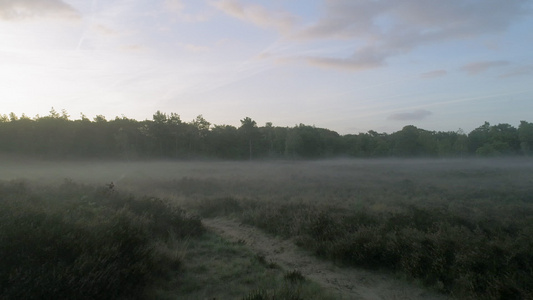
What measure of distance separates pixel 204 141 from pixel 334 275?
228 ft

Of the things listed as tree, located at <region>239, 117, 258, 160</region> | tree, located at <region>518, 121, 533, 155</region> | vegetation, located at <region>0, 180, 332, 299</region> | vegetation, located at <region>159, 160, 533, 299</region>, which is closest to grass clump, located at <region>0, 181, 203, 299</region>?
vegetation, located at <region>0, 180, 332, 299</region>

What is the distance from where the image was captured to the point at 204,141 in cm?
7481

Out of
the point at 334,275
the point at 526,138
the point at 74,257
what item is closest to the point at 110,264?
the point at 74,257

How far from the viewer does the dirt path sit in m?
6.50

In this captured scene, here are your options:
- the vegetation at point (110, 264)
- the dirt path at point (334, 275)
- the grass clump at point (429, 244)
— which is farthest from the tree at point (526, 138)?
the vegetation at point (110, 264)

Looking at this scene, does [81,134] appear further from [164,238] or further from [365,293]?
[365,293]

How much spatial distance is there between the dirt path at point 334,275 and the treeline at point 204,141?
175ft

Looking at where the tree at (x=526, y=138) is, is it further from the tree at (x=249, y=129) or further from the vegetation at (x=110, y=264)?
the vegetation at (x=110, y=264)

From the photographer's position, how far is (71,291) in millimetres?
4430

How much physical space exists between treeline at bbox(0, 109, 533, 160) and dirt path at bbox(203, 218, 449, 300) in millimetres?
53463

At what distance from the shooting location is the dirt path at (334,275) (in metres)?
6.50

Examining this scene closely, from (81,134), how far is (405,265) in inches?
2532

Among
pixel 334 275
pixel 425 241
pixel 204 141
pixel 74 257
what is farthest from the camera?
pixel 204 141

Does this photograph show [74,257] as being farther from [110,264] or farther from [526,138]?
[526,138]
